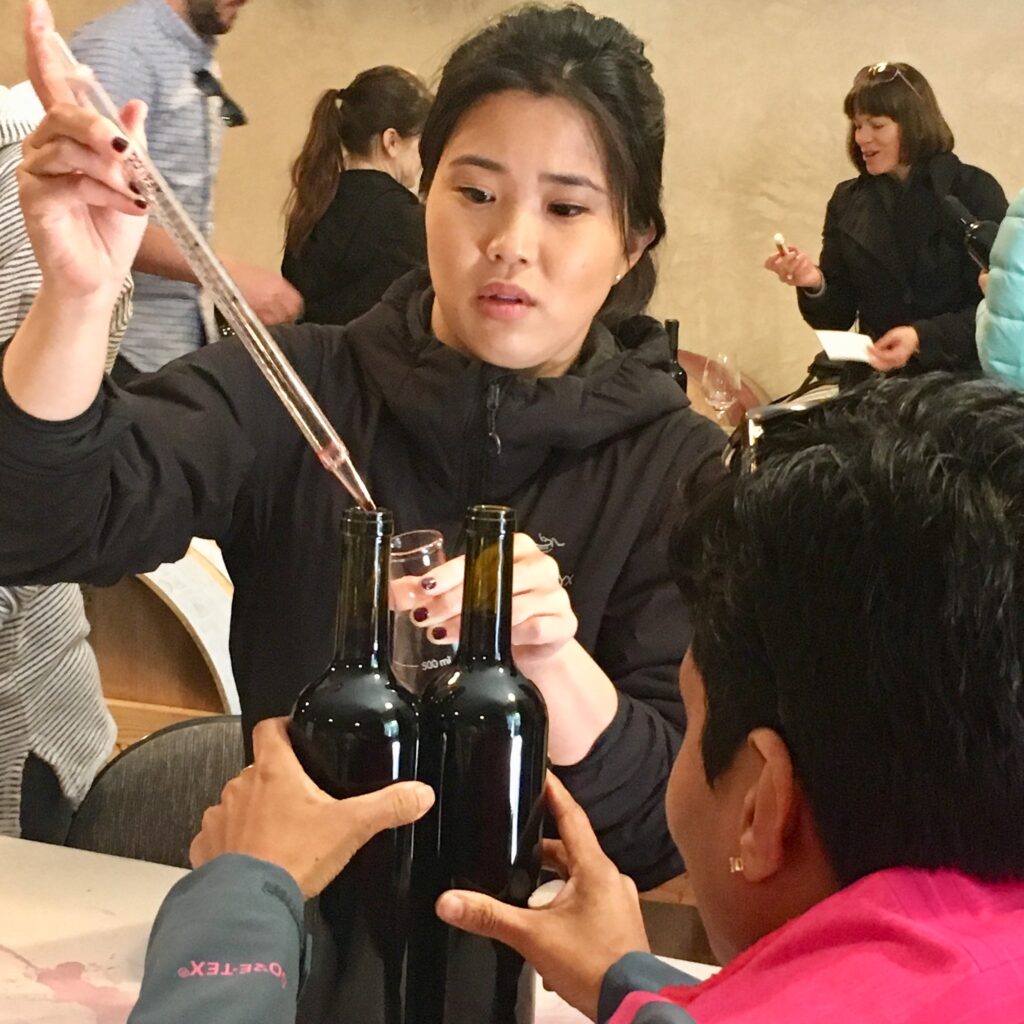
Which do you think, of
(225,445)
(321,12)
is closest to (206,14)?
(225,445)

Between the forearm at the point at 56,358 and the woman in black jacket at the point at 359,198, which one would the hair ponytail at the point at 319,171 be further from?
the forearm at the point at 56,358

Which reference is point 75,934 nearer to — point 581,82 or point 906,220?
point 581,82

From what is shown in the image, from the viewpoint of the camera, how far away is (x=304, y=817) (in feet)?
2.04

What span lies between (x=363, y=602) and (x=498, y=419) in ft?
1.27

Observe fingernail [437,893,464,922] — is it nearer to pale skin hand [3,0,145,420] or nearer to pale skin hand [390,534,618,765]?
pale skin hand [390,534,618,765]

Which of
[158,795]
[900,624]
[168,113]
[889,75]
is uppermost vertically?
[889,75]

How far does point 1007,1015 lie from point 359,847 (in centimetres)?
30

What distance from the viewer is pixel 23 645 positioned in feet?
4.15

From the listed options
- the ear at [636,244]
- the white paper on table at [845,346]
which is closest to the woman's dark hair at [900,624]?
the ear at [636,244]

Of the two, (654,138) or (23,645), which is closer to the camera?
(654,138)

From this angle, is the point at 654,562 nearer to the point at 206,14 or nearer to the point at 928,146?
the point at 206,14

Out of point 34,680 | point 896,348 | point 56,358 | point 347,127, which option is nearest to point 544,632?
point 56,358

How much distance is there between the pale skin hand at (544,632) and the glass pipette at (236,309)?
0.26 ft

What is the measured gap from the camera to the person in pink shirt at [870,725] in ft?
1.73
